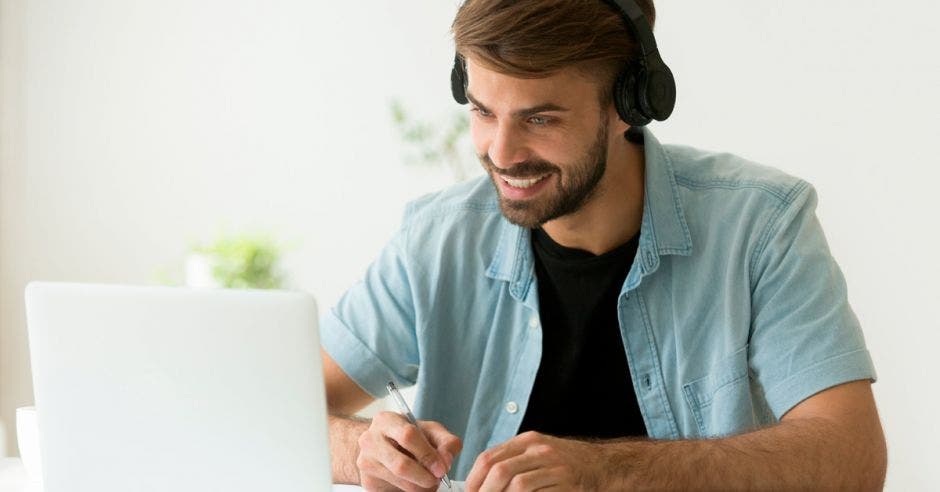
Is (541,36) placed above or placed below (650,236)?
above

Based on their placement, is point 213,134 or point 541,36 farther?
point 213,134

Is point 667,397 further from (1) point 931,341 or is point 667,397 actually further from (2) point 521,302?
(1) point 931,341

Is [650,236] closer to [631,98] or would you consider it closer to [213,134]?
[631,98]

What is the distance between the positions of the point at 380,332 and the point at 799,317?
65cm

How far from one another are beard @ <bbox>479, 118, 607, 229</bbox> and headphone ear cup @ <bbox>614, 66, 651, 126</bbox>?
40 mm

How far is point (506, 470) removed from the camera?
3.97ft

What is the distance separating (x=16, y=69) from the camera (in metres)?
3.98

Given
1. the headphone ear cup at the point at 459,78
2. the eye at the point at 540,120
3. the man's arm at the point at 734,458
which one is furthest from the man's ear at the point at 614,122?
the man's arm at the point at 734,458

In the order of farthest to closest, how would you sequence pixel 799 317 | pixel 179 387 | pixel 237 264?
pixel 237 264 → pixel 799 317 → pixel 179 387

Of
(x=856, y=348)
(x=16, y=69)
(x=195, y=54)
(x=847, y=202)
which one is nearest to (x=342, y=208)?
(x=195, y=54)

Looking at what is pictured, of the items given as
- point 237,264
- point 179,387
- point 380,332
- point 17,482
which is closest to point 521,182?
point 380,332

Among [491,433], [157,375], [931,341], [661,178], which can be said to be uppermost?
[661,178]

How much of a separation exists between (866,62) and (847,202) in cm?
37

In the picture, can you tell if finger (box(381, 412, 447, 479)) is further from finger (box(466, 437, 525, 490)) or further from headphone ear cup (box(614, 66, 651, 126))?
headphone ear cup (box(614, 66, 651, 126))
